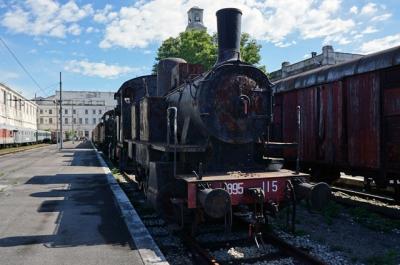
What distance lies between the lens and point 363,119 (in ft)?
30.2

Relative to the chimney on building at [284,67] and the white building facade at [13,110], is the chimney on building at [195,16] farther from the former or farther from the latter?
the chimney on building at [284,67]

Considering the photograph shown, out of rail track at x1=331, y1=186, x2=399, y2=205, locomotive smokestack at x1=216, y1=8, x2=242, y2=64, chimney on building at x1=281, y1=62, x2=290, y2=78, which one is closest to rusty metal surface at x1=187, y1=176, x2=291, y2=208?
locomotive smokestack at x1=216, y1=8, x2=242, y2=64

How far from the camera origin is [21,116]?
74062 mm

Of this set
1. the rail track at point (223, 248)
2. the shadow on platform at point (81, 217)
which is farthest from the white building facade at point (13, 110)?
the rail track at point (223, 248)

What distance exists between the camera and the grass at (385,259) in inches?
214

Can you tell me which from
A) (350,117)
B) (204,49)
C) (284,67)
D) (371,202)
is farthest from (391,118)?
(284,67)

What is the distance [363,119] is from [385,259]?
4381mm

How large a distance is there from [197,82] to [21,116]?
74.8m

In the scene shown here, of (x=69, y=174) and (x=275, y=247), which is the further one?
(x=69, y=174)

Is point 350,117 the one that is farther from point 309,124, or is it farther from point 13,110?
point 13,110

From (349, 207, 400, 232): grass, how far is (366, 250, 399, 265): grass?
165 centimetres

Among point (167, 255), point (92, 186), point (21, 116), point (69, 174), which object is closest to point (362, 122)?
point (167, 255)

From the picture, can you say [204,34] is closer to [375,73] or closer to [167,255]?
[375,73]

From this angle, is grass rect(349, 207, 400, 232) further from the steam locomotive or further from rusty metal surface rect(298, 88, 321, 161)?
rusty metal surface rect(298, 88, 321, 161)
